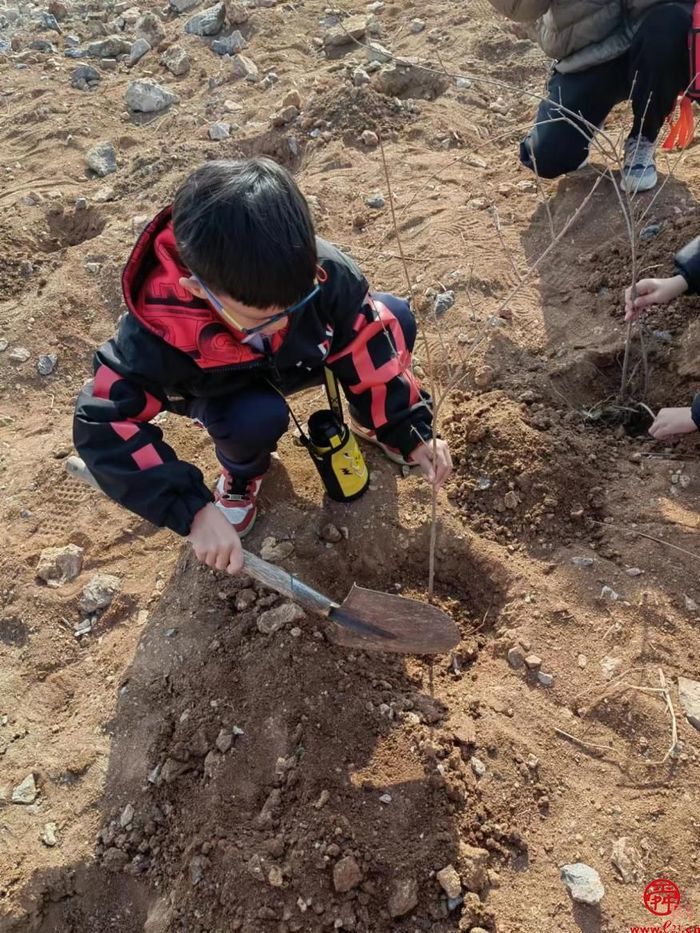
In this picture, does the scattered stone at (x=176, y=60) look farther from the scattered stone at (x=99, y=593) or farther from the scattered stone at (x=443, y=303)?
the scattered stone at (x=99, y=593)

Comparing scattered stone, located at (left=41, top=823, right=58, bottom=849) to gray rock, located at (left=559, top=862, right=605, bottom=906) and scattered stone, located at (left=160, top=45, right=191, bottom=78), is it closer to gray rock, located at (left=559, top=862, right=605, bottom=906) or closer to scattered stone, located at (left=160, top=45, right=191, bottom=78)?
gray rock, located at (left=559, top=862, right=605, bottom=906)

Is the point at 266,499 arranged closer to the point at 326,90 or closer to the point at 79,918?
the point at 79,918

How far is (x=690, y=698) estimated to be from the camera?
1.89 m

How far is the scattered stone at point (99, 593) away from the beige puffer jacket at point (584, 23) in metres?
2.99

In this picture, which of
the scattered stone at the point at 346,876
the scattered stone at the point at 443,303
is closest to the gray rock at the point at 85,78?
the scattered stone at the point at 443,303

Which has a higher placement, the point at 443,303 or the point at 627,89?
the point at 627,89

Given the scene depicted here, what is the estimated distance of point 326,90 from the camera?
4.42m

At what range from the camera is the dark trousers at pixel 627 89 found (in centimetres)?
300

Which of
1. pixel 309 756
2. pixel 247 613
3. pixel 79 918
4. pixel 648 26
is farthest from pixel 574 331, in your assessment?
pixel 79 918

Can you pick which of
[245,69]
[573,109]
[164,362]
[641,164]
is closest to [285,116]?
[245,69]

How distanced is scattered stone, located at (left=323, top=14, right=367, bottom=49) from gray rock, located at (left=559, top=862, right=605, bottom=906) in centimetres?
497

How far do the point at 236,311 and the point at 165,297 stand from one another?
268mm

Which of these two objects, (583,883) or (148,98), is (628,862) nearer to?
(583,883)

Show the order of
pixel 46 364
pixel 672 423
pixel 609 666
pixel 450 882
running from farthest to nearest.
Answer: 1. pixel 46 364
2. pixel 672 423
3. pixel 609 666
4. pixel 450 882
